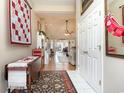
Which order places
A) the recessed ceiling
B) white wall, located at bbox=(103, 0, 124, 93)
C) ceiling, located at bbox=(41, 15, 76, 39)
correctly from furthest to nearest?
1. ceiling, located at bbox=(41, 15, 76, 39)
2. the recessed ceiling
3. white wall, located at bbox=(103, 0, 124, 93)

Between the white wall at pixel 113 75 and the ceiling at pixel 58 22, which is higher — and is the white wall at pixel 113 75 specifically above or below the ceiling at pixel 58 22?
below

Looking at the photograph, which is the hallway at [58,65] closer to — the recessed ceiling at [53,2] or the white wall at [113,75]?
the recessed ceiling at [53,2]

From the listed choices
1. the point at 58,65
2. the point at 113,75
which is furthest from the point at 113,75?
the point at 58,65

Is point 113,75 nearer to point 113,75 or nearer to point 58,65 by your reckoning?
point 113,75

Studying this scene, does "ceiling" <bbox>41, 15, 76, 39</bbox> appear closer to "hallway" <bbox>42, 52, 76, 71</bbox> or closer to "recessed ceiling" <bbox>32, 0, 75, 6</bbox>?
"recessed ceiling" <bbox>32, 0, 75, 6</bbox>

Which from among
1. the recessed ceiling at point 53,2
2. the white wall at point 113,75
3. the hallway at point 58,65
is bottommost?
the hallway at point 58,65

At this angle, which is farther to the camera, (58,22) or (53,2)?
(58,22)

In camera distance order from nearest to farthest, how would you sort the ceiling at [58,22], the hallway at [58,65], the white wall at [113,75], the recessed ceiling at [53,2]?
the white wall at [113,75] < the recessed ceiling at [53,2] < the hallway at [58,65] < the ceiling at [58,22]

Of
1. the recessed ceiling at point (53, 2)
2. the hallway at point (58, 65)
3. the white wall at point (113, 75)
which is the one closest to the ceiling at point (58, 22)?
the recessed ceiling at point (53, 2)

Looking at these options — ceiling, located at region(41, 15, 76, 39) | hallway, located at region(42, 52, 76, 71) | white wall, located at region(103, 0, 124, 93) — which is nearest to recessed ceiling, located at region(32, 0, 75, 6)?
ceiling, located at region(41, 15, 76, 39)

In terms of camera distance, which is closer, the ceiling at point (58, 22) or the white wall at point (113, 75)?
the white wall at point (113, 75)

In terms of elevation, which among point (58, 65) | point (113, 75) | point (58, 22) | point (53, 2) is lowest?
point (58, 65)

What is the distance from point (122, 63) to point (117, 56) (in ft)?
0.63

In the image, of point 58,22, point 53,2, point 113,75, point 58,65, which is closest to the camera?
point 113,75
